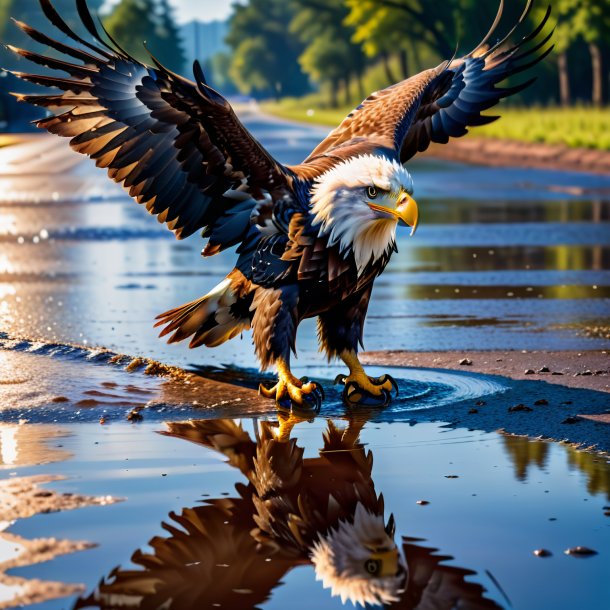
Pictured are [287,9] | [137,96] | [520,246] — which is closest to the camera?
[137,96]

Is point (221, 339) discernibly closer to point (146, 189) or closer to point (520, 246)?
point (146, 189)

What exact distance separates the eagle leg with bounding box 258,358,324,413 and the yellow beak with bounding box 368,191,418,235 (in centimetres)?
96

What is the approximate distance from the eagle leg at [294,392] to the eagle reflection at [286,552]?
1.02 m

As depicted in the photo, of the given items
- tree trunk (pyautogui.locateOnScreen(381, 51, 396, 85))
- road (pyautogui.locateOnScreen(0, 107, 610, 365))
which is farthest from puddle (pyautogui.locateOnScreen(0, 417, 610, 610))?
tree trunk (pyautogui.locateOnScreen(381, 51, 396, 85))

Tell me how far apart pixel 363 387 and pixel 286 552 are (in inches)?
107

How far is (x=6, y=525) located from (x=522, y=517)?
173 cm

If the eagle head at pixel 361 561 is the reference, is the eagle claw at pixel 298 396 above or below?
above

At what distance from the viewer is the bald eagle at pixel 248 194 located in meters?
6.48

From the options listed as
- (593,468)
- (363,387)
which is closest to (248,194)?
(363,387)

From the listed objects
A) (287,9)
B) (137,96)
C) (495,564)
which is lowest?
(495,564)

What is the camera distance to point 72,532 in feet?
15.3

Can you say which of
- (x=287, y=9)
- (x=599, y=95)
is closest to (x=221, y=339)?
(x=599, y=95)

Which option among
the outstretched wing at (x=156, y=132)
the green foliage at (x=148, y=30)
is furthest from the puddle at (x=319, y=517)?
the green foliage at (x=148, y=30)

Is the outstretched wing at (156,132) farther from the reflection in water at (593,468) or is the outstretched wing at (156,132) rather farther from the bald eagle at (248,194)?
the reflection in water at (593,468)
